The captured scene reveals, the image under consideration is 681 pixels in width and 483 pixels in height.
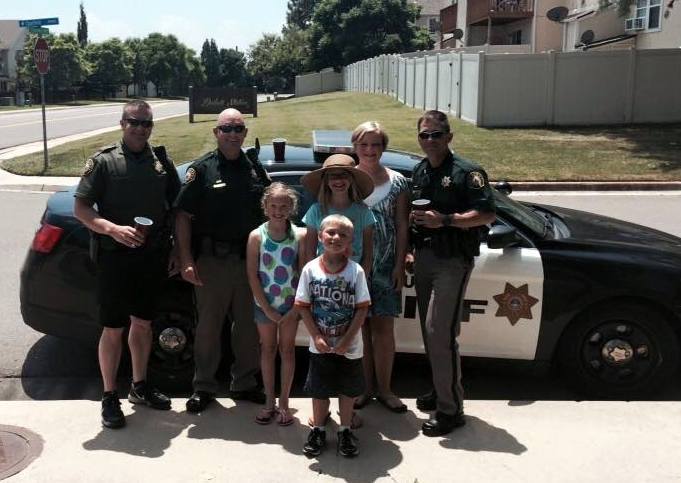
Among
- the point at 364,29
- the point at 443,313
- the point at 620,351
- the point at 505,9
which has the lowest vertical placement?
the point at 620,351

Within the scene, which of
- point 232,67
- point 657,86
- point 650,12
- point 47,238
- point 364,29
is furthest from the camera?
point 232,67

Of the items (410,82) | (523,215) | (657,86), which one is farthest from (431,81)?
(523,215)

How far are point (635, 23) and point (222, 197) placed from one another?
26310mm

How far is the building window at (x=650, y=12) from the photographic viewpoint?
79.0 feet

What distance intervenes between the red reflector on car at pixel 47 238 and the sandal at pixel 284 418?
5.82ft

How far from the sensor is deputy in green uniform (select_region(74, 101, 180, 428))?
3.46 m

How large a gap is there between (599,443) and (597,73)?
1827 centimetres

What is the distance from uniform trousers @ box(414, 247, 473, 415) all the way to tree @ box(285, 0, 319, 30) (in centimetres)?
13253

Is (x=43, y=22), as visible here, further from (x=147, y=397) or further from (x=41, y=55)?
(x=147, y=397)

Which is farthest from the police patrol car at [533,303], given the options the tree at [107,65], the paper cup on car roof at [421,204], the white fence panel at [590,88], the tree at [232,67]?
the tree at [232,67]

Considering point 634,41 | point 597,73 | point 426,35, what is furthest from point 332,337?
point 426,35

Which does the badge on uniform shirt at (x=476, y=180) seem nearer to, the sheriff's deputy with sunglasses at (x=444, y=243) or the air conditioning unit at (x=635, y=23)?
the sheriff's deputy with sunglasses at (x=444, y=243)

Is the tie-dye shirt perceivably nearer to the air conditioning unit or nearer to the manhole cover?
the manhole cover

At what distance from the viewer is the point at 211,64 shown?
4857 inches
